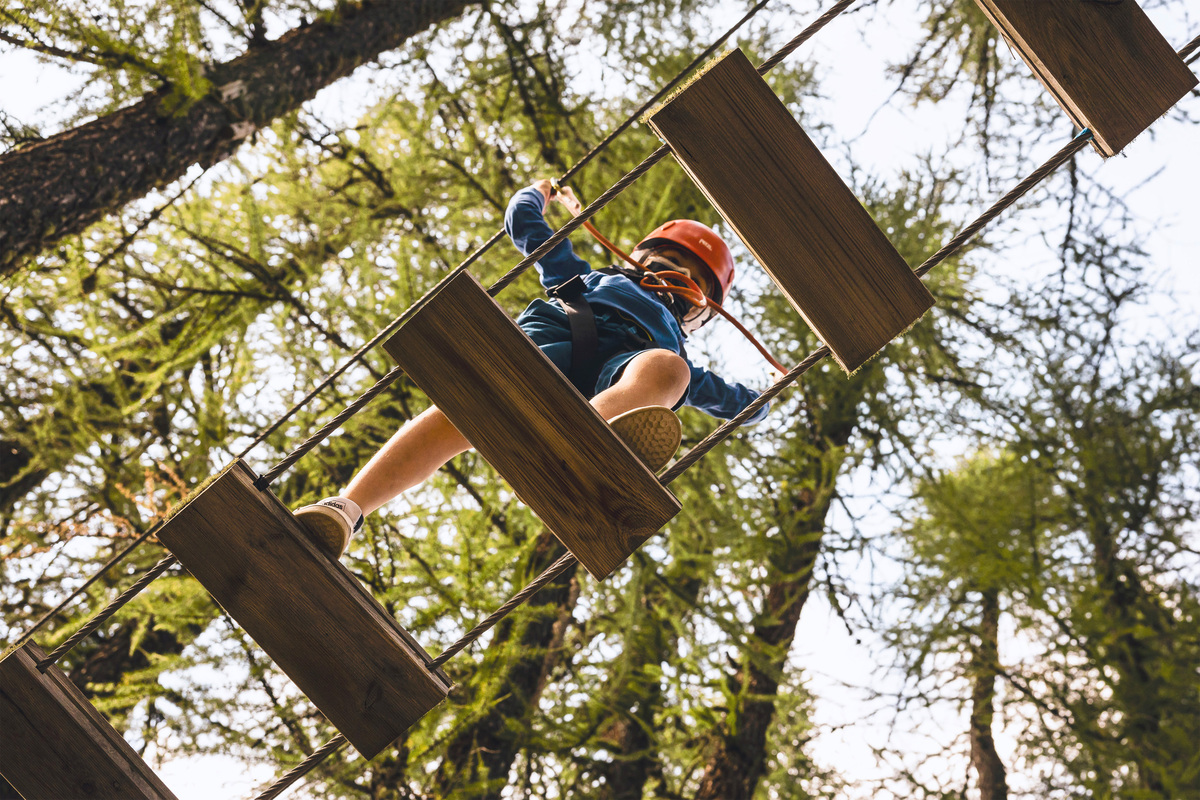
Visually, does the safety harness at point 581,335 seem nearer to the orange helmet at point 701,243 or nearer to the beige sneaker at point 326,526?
the orange helmet at point 701,243

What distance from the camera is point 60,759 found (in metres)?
1.61

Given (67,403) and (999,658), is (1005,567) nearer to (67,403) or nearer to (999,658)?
(999,658)

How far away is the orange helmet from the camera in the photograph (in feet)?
8.51

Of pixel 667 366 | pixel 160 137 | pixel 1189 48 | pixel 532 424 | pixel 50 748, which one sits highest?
pixel 160 137

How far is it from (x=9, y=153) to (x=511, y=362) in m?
3.51

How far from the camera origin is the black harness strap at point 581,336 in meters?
2.13

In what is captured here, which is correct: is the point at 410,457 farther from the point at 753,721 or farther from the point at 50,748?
the point at 753,721

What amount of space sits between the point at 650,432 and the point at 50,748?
4.48 ft

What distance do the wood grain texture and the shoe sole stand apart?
16.0 inches

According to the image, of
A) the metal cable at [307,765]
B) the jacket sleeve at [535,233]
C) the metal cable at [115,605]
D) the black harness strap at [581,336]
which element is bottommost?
the metal cable at [307,765]

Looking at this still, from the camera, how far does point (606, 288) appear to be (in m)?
2.31

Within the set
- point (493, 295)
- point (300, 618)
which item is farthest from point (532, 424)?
point (300, 618)

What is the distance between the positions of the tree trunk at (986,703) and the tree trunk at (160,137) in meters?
6.06

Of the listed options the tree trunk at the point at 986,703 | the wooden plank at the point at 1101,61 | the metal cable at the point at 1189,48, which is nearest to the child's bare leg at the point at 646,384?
the wooden plank at the point at 1101,61
